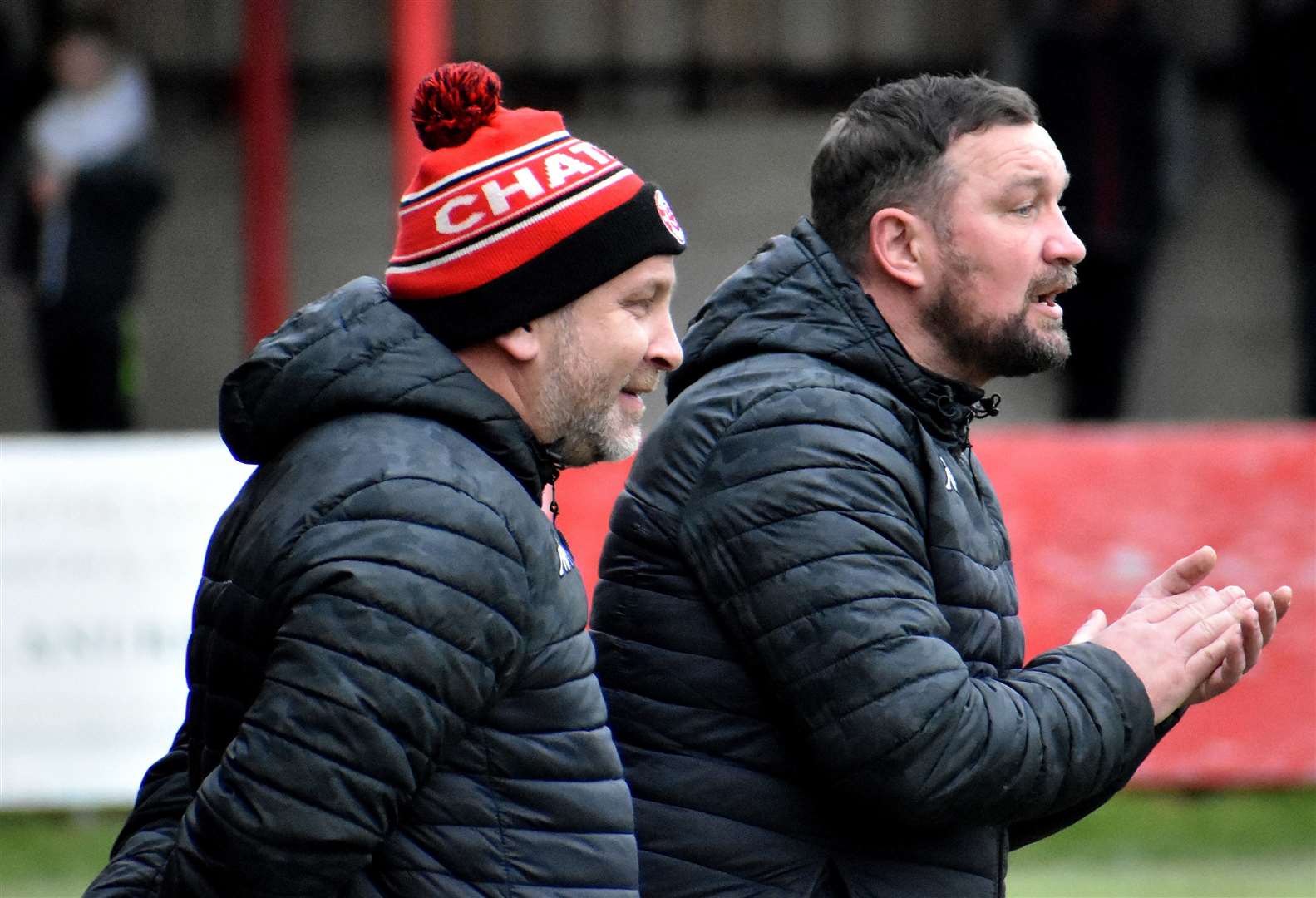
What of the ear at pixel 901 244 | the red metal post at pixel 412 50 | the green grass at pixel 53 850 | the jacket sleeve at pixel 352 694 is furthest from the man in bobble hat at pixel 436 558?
the red metal post at pixel 412 50

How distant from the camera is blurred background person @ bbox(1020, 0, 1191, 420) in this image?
862 centimetres

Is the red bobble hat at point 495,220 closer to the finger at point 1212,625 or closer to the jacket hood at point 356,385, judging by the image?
the jacket hood at point 356,385

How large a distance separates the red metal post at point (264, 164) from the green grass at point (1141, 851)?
9.36 ft

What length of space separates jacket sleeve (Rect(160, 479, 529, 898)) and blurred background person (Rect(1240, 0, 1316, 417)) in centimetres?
745

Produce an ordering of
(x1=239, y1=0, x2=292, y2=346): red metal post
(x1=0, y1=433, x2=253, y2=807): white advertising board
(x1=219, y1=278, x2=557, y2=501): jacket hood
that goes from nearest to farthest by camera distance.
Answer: (x1=219, y1=278, x2=557, y2=501): jacket hood → (x1=0, y1=433, x2=253, y2=807): white advertising board → (x1=239, y1=0, x2=292, y2=346): red metal post

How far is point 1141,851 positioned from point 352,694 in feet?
17.6

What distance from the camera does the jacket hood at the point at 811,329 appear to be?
100 inches

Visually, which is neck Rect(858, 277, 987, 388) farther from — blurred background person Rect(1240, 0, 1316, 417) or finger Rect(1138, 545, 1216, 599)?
blurred background person Rect(1240, 0, 1316, 417)

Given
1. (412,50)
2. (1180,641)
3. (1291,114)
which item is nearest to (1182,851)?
(1291,114)

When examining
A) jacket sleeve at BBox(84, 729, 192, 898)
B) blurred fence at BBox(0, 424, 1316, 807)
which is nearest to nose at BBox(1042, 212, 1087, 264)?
jacket sleeve at BBox(84, 729, 192, 898)

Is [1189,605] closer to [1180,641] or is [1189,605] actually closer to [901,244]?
[1180,641]

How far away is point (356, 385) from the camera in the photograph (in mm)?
2145

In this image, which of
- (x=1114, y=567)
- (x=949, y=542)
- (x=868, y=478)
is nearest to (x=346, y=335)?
(x=868, y=478)

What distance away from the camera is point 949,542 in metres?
2.48
